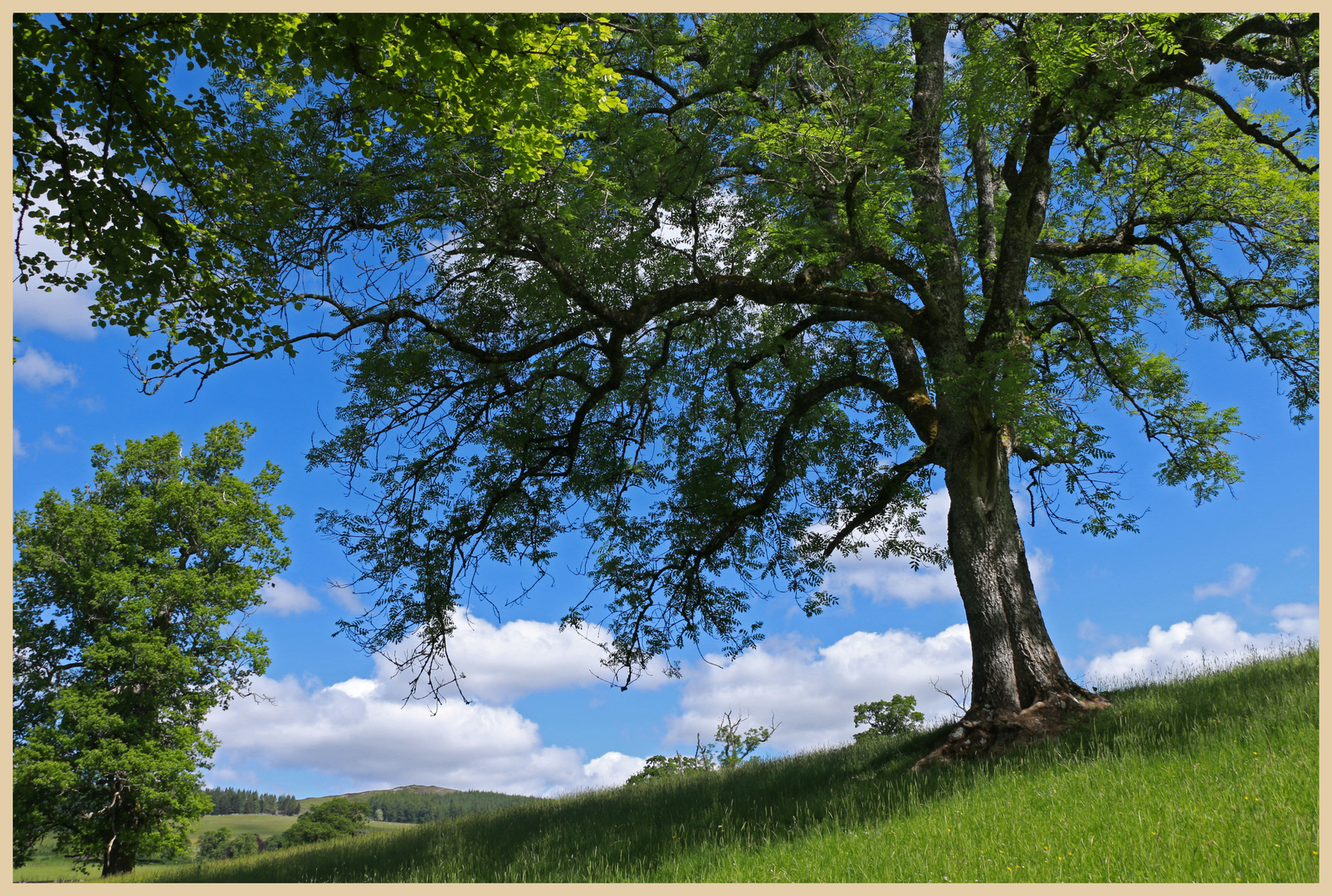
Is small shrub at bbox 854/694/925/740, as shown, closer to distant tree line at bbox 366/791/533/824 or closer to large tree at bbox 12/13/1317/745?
large tree at bbox 12/13/1317/745

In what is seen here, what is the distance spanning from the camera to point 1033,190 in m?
Answer: 11.7

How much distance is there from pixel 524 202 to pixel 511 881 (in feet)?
25.9

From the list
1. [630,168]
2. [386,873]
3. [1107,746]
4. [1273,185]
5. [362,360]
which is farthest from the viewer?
[1273,185]

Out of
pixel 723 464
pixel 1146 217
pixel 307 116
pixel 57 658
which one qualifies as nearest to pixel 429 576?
pixel 723 464

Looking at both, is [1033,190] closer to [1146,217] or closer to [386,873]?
[1146,217]

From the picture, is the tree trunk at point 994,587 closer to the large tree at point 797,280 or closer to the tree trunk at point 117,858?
the large tree at point 797,280

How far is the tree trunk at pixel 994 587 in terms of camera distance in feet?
34.6

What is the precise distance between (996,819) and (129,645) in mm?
23159

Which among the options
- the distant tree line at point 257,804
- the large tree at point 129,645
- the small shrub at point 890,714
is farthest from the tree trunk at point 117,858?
the distant tree line at point 257,804

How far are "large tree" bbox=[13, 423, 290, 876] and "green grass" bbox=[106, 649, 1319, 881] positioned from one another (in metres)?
11.0

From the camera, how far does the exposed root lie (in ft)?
32.3

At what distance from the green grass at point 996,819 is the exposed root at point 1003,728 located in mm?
260

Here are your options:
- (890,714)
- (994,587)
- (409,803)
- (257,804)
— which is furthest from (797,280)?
(257,804)

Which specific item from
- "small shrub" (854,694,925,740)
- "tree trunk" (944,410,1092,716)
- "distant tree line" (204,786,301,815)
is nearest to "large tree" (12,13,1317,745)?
"tree trunk" (944,410,1092,716)
